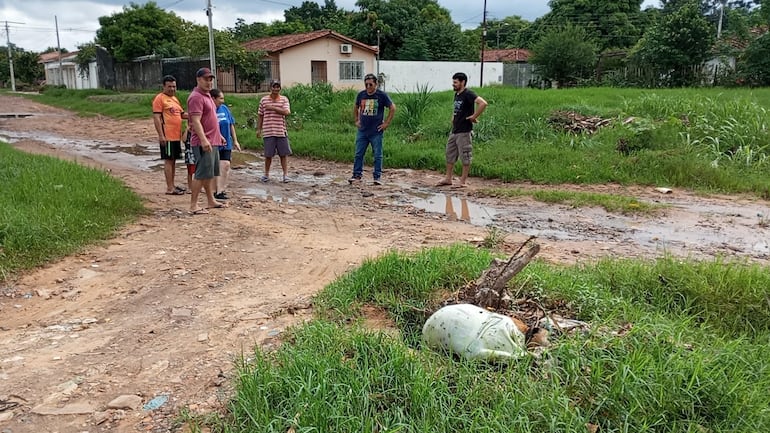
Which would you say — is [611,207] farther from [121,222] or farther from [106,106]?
[106,106]

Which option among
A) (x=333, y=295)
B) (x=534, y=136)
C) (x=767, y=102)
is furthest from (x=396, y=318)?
(x=767, y=102)

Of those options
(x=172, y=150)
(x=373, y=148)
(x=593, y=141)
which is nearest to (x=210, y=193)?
(x=172, y=150)

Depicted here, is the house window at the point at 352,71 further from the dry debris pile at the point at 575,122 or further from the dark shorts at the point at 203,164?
the dark shorts at the point at 203,164

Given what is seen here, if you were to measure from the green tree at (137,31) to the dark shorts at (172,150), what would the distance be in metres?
29.5

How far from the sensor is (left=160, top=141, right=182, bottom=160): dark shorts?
770 centimetres

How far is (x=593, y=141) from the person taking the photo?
10555 millimetres

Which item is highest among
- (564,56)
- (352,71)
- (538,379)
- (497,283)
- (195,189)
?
(564,56)

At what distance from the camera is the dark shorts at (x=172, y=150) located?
303 inches

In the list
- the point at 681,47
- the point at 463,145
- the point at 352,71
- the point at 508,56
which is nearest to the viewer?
the point at 463,145

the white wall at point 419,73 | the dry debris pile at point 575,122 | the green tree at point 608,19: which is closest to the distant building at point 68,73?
the white wall at point 419,73

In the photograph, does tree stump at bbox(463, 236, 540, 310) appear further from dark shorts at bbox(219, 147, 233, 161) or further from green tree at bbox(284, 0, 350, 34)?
green tree at bbox(284, 0, 350, 34)

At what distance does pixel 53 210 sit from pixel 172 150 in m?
2.10

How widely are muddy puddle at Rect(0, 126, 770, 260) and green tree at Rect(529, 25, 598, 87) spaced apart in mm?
23953

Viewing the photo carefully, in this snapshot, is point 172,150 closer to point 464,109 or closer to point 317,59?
point 464,109
